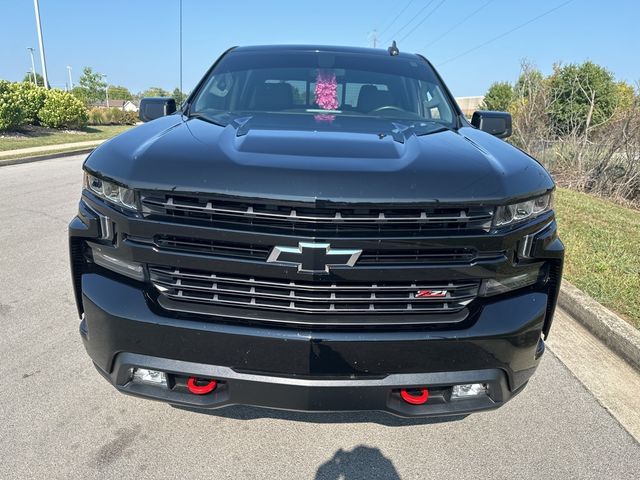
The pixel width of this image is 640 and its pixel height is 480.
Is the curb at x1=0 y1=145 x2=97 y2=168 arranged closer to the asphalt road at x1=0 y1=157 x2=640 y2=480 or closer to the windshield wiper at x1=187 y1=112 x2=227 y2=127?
the asphalt road at x1=0 y1=157 x2=640 y2=480

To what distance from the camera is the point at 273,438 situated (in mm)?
2453

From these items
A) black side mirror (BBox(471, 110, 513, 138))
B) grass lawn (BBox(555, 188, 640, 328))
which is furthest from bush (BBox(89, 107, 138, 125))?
black side mirror (BBox(471, 110, 513, 138))

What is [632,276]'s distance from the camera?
460 centimetres

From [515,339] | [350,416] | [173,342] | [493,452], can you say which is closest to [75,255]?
[173,342]

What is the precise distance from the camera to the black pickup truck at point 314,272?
1.82 metres

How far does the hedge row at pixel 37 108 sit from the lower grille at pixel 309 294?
1938cm

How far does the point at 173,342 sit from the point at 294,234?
0.62 meters

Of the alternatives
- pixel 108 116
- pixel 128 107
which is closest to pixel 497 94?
pixel 108 116

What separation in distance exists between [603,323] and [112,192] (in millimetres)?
3408

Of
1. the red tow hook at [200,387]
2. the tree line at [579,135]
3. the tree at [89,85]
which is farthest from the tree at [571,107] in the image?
the tree at [89,85]

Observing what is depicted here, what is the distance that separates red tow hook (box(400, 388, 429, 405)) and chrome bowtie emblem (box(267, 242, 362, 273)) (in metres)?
0.60

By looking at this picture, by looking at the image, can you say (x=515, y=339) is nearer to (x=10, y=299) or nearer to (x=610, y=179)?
(x=10, y=299)

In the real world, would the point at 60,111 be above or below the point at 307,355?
below

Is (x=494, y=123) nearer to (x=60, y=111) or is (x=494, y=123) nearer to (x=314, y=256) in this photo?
(x=314, y=256)
